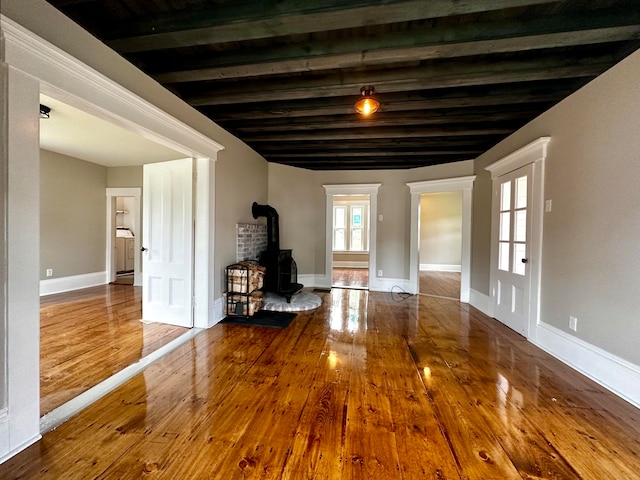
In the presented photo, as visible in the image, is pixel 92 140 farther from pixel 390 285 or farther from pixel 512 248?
pixel 512 248

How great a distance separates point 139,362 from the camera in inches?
99.9

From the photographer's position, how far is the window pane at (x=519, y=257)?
133 inches

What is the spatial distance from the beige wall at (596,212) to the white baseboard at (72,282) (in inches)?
299

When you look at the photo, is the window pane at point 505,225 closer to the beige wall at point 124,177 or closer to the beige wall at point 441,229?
the beige wall at point 441,229

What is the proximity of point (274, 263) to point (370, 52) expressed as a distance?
3.12m

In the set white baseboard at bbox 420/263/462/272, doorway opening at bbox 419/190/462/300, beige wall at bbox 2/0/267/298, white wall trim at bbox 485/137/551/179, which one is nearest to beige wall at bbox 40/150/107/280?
beige wall at bbox 2/0/267/298

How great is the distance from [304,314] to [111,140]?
396 cm

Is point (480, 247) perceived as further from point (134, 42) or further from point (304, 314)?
point (134, 42)

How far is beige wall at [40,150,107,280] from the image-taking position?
16.3ft

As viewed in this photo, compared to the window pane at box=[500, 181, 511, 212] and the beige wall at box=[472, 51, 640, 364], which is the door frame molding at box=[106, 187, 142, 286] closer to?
the window pane at box=[500, 181, 511, 212]

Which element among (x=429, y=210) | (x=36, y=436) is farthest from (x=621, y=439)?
(x=429, y=210)

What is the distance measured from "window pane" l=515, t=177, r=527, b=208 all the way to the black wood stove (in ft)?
11.1

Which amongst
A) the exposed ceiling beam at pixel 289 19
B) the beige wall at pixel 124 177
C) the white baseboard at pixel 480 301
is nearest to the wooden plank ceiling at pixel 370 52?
the exposed ceiling beam at pixel 289 19

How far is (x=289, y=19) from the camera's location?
1.82 meters
